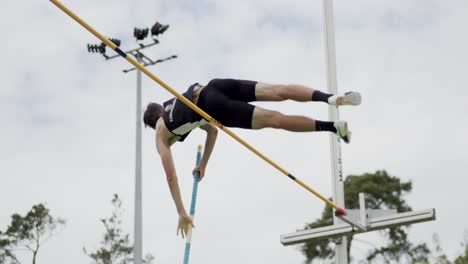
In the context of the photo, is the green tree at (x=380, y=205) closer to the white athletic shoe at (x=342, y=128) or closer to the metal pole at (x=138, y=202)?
the metal pole at (x=138, y=202)

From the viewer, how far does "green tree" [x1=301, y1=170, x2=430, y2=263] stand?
19.8m

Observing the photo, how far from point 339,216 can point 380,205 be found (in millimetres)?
14606

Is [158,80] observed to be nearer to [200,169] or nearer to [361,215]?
[200,169]

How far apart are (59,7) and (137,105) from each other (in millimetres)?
10797

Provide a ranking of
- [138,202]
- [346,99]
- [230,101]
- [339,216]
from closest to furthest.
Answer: [346,99], [230,101], [339,216], [138,202]

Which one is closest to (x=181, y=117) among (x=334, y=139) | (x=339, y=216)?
(x=339, y=216)

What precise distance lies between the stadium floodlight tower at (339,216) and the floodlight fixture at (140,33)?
27.7 feet

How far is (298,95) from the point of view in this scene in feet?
15.1

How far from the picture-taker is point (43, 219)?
19.6 metres

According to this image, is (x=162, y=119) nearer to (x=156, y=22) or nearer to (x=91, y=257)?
(x=156, y=22)

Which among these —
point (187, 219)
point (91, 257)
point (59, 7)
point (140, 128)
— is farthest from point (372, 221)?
point (91, 257)

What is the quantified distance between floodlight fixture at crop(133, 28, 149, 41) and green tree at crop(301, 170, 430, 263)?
24.2 feet

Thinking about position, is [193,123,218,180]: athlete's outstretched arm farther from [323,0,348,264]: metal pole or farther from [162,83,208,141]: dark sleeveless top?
[323,0,348,264]: metal pole

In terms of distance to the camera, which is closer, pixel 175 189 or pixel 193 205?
pixel 175 189
